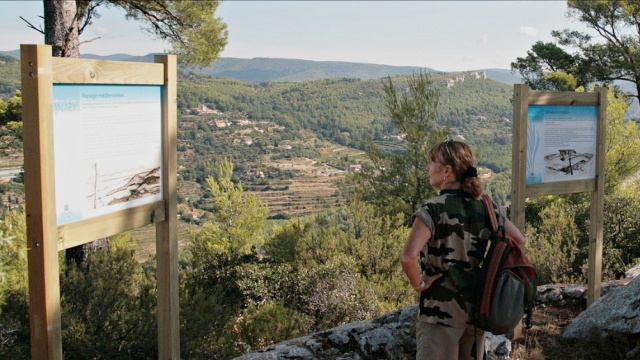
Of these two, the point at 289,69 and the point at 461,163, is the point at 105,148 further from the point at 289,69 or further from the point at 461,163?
the point at 289,69

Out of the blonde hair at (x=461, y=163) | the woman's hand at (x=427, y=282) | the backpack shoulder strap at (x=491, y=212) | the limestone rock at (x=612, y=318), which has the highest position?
the blonde hair at (x=461, y=163)

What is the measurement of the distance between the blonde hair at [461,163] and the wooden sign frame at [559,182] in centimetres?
193

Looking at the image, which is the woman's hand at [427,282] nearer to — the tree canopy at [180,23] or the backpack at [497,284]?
the backpack at [497,284]

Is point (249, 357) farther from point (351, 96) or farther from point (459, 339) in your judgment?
point (351, 96)

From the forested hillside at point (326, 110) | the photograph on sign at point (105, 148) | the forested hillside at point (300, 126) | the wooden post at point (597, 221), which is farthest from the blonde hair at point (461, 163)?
the forested hillside at point (326, 110)

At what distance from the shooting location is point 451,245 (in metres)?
2.47

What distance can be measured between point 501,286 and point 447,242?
0.28m

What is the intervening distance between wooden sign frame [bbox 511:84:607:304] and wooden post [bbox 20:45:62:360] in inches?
123

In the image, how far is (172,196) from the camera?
3.34m

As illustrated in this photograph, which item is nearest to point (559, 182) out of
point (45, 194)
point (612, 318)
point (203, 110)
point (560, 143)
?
point (560, 143)

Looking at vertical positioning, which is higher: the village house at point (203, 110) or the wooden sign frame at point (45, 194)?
the village house at point (203, 110)

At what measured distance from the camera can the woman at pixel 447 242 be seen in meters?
2.44

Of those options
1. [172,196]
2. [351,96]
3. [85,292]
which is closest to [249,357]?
[172,196]

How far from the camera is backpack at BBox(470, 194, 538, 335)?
2438 mm
